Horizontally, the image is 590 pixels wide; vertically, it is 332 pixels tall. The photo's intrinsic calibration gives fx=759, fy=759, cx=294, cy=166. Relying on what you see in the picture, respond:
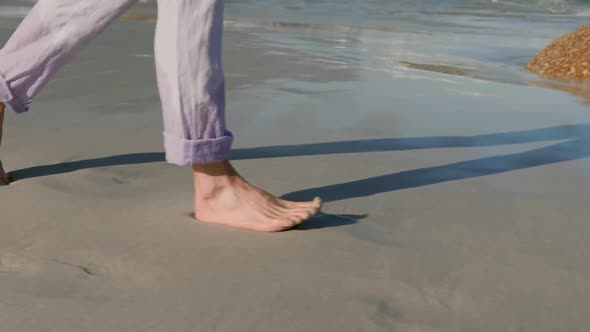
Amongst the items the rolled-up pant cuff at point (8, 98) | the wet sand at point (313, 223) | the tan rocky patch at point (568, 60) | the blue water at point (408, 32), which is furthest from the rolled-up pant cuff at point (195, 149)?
the tan rocky patch at point (568, 60)

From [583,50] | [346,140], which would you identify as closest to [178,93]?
[346,140]

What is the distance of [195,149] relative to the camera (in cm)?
164

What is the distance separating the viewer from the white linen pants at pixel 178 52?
159 centimetres

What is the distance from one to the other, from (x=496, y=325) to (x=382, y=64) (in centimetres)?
358

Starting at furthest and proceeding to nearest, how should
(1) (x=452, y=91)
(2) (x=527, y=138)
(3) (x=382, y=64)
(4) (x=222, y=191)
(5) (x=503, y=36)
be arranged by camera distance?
(5) (x=503, y=36)
(3) (x=382, y=64)
(1) (x=452, y=91)
(2) (x=527, y=138)
(4) (x=222, y=191)

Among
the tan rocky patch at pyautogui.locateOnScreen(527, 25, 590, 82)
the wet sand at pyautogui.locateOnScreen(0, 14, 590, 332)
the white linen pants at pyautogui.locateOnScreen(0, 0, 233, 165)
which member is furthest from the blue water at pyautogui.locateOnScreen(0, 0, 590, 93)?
the wet sand at pyautogui.locateOnScreen(0, 14, 590, 332)

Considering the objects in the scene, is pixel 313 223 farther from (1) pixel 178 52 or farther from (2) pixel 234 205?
(1) pixel 178 52

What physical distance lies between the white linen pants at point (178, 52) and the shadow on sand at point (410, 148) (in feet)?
1.08

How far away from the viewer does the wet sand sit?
1.23m

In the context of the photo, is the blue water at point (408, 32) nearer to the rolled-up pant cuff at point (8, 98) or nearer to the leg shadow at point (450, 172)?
the rolled-up pant cuff at point (8, 98)

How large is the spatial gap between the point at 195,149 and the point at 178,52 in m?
0.21

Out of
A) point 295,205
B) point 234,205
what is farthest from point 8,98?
point 295,205

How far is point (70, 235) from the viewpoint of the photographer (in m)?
1.54

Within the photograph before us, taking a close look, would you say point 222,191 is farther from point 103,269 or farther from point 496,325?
point 496,325
